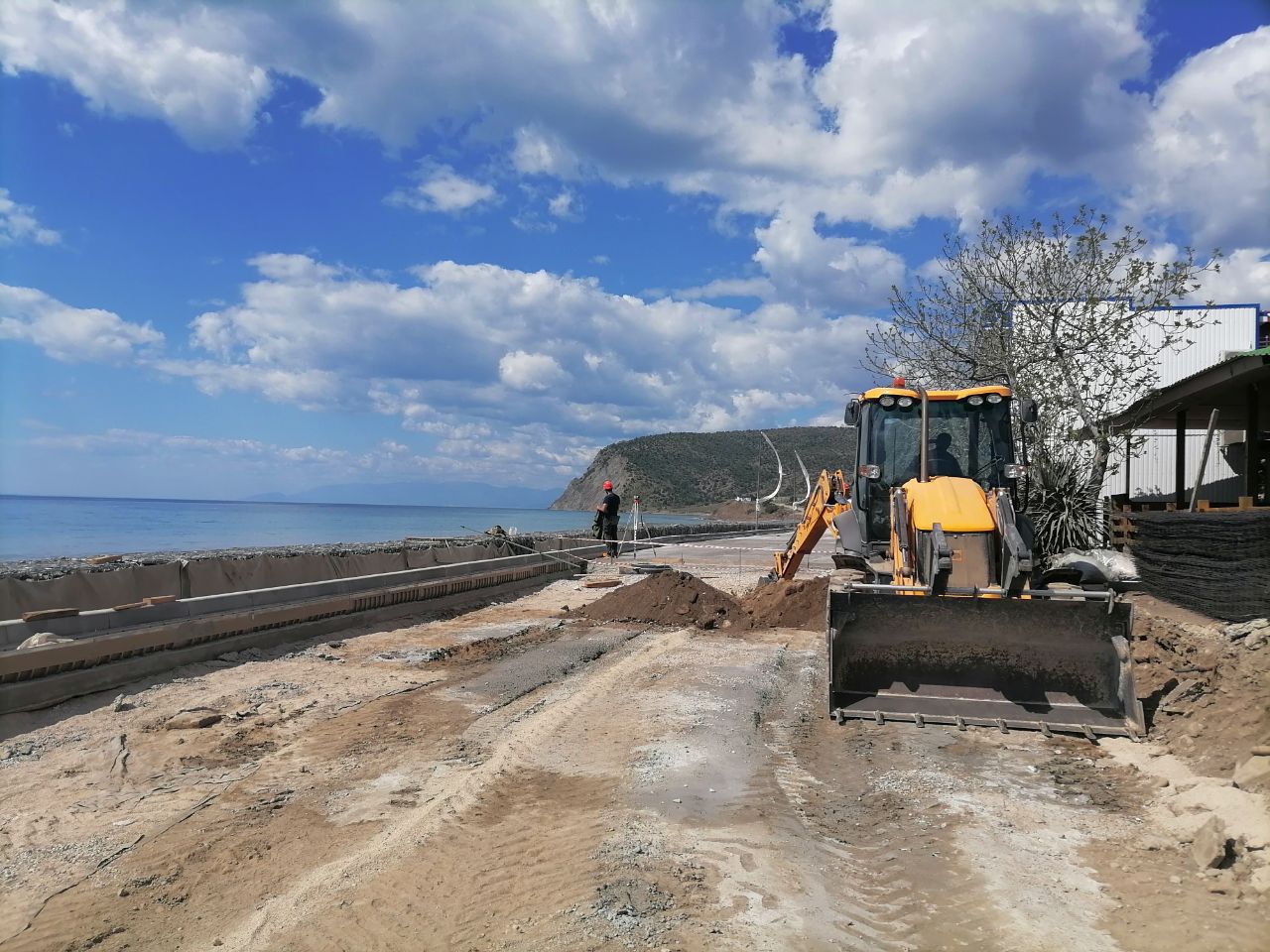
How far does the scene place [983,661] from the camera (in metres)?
7.86

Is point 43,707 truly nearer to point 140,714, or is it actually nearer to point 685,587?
point 140,714

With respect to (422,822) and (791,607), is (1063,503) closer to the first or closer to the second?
(791,607)

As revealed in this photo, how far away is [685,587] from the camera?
51.5 feet

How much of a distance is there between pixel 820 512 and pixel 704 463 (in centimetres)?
9987

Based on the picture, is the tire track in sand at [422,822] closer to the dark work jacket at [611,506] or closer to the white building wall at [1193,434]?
the dark work jacket at [611,506]

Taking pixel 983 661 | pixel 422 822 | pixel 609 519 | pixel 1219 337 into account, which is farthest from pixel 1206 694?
pixel 1219 337

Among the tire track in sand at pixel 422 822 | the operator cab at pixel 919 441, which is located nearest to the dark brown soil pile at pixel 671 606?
the operator cab at pixel 919 441

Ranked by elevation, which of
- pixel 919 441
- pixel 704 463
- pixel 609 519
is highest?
pixel 704 463

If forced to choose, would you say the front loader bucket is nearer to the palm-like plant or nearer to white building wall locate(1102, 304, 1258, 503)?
the palm-like plant

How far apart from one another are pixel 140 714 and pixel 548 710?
3538 millimetres

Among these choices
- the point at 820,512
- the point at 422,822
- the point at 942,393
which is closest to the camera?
the point at 422,822

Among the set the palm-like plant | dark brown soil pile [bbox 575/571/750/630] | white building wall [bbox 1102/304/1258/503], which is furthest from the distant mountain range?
dark brown soil pile [bbox 575/571/750/630]

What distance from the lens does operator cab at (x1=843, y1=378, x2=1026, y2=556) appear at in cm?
1023

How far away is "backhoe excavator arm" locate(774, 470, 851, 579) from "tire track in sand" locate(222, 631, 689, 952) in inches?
167
